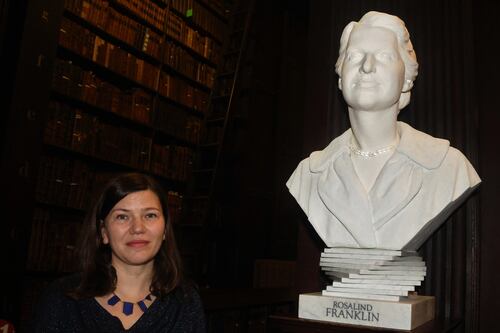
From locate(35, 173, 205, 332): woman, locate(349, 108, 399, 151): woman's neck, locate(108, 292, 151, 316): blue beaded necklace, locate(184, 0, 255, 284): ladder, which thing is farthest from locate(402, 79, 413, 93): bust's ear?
locate(184, 0, 255, 284): ladder

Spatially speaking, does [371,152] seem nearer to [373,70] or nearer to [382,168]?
[382,168]

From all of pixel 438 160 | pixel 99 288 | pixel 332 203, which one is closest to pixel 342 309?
pixel 332 203

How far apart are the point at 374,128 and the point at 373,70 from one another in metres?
0.22

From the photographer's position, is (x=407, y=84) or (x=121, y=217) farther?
(x=407, y=84)

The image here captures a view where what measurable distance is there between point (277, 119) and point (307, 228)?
3.28 meters

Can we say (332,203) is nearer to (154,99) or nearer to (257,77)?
(154,99)

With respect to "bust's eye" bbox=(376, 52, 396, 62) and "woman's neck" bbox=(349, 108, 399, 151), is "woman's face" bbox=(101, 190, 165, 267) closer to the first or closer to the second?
"woman's neck" bbox=(349, 108, 399, 151)

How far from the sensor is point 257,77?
5.44 meters

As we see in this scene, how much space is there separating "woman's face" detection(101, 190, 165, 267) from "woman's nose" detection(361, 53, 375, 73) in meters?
0.81

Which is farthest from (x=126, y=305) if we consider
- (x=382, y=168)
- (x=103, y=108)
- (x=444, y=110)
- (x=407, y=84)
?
(x=103, y=108)

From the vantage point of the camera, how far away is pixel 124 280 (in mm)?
1573

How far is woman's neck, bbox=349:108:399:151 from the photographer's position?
Result: 1864mm

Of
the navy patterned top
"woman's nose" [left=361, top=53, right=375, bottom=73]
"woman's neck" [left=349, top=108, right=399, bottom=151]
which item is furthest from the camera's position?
"woman's neck" [left=349, top=108, right=399, bottom=151]

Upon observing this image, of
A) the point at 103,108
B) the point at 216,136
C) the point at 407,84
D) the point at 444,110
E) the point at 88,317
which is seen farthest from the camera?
the point at 216,136
